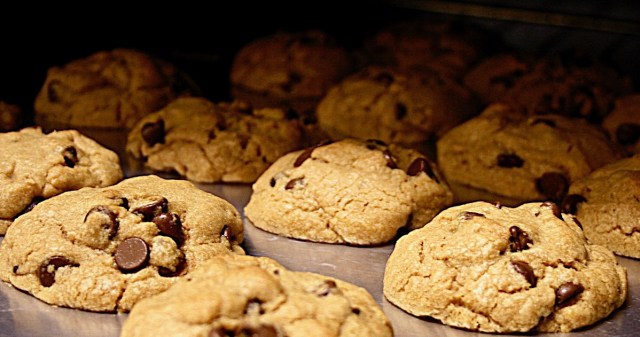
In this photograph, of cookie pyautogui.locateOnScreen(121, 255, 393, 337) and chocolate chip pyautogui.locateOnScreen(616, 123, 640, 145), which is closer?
cookie pyautogui.locateOnScreen(121, 255, 393, 337)

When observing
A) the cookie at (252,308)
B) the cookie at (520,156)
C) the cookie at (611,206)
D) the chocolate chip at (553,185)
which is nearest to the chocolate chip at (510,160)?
the cookie at (520,156)

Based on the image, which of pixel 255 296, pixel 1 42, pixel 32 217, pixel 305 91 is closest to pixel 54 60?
pixel 1 42

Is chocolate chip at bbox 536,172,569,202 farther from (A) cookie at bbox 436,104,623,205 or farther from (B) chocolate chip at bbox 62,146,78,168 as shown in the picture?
(B) chocolate chip at bbox 62,146,78,168

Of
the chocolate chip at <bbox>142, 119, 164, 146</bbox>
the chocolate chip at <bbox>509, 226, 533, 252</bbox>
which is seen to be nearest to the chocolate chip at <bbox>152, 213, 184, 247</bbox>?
the chocolate chip at <bbox>509, 226, 533, 252</bbox>

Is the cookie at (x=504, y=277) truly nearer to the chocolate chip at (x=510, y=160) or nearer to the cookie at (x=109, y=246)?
the cookie at (x=109, y=246)

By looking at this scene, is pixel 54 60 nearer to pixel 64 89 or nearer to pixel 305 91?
pixel 64 89

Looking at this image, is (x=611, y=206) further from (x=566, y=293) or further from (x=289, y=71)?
(x=289, y=71)
